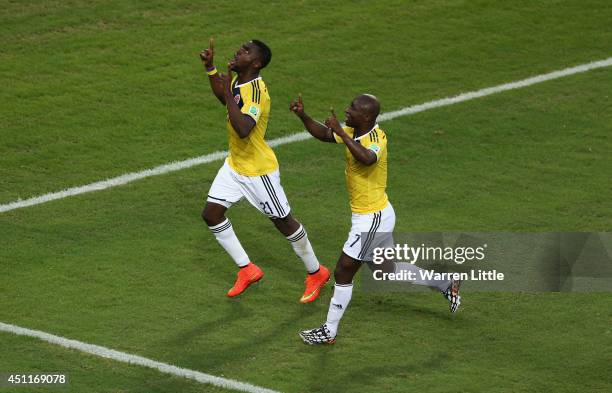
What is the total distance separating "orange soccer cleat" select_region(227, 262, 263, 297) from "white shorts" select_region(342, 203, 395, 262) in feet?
4.87

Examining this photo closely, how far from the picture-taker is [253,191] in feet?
41.7

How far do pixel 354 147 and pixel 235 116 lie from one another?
1476 millimetres

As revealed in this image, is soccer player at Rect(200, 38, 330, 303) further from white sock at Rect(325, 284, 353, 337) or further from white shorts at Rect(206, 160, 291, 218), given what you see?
white sock at Rect(325, 284, 353, 337)

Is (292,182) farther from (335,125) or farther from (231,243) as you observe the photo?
(335,125)

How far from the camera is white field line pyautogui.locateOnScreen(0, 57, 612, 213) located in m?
15.0

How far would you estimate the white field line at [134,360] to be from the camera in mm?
10809

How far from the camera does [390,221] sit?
11859mm

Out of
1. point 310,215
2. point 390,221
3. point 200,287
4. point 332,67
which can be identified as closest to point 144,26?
point 332,67

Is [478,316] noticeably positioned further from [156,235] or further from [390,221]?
[156,235]

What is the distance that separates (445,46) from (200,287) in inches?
336

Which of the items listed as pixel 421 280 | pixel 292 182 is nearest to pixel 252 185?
pixel 421 280

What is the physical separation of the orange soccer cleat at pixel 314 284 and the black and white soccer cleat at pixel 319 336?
106cm

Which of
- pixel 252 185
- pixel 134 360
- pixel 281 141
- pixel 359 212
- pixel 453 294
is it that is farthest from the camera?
pixel 281 141

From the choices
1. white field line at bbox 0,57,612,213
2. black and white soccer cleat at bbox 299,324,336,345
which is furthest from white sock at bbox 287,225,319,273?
white field line at bbox 0,57,612,213
